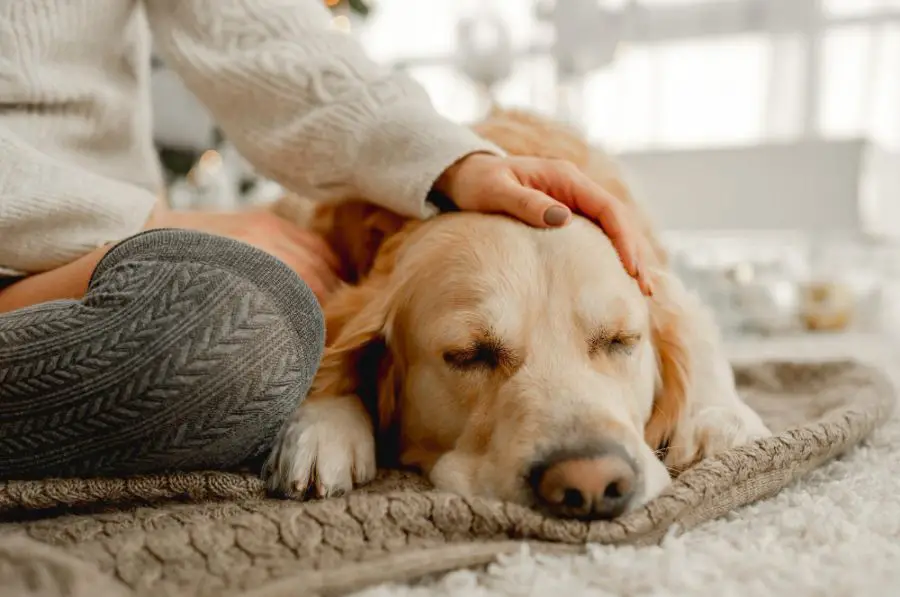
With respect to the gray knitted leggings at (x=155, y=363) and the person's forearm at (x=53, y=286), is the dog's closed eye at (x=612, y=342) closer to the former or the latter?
the gray knitted leggings at (x=155, y=363)

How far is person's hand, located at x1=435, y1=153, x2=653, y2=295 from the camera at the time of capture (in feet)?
3.84

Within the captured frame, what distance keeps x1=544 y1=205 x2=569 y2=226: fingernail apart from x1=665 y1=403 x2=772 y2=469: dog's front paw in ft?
1.26

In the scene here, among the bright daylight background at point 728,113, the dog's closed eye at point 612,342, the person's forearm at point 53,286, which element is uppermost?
the person's forearm at point 53,286

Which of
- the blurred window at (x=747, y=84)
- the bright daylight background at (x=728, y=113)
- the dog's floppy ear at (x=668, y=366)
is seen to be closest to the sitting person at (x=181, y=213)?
the dog's floppy ear at (x=668, y=366)

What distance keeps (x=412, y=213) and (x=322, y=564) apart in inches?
28.4

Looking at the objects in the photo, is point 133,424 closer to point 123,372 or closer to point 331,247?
point 123,372

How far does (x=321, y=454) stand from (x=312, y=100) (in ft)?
2.03

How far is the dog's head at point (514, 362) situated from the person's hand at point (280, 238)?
0.10 metres

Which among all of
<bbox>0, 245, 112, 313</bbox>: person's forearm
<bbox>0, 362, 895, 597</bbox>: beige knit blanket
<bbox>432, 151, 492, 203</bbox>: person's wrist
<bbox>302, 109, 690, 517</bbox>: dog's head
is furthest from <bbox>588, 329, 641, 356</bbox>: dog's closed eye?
<bbox>0, 245, 112, 313</bbox>: person's forearm

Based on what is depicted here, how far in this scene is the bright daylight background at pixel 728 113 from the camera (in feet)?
12.7

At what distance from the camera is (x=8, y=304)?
1.18 meters

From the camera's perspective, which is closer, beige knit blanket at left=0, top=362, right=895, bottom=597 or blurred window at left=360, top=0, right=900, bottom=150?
beige knit blanket at left=0, top=362, right=895, bottom=597

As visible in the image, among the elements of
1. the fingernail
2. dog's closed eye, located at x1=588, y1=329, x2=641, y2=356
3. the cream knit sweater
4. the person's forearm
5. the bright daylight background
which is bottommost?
the bright daylight background

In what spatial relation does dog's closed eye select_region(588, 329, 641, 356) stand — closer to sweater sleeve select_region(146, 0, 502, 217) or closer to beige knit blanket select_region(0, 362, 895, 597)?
beige knit blanket select_region(0, 362, 895, 597)
